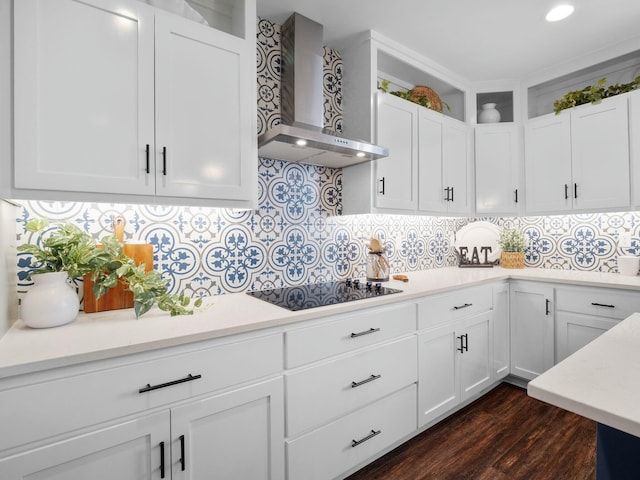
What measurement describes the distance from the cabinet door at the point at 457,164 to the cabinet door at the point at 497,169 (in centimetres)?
14

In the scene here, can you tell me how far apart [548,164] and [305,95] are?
2.20 m

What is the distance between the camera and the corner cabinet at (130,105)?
46.7 inches

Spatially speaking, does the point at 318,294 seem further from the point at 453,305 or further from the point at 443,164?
the point at 443,164

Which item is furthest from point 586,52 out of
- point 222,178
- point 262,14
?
point 222,178

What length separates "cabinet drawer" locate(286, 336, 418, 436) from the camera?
1438 millimetres

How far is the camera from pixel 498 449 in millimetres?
1922

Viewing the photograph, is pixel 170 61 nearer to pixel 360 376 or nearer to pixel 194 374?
pixel 194 374

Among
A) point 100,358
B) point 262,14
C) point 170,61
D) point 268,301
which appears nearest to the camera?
point 100,358

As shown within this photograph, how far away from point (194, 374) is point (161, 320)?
0.29m

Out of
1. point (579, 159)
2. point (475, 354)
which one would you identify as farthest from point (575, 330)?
point (579, 159)

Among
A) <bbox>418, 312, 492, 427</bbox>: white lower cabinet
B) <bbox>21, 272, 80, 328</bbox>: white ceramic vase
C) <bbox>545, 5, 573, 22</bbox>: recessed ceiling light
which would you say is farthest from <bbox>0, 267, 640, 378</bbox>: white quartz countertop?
<bbox>545, 5, 573, 22</bbox>: recessed ceiling light

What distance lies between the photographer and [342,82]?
8.16 feet

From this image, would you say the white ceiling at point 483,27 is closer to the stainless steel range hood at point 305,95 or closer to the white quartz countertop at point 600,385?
the stainless steel range hood at point 305,95

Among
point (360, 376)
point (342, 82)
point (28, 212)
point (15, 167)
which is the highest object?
point (342, 82)
